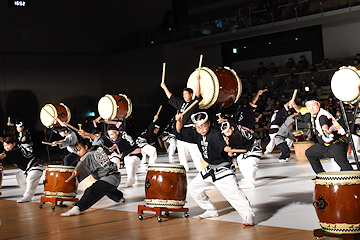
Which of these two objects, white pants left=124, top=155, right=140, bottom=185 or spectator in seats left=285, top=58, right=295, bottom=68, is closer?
white pants left=124, top=155, right=140, bottom=185

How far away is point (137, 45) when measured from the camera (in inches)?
717

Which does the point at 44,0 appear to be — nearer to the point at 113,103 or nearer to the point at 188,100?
the point at 113,103

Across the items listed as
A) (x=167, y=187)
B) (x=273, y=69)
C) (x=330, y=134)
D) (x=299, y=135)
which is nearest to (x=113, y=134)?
(x=167, y=187)

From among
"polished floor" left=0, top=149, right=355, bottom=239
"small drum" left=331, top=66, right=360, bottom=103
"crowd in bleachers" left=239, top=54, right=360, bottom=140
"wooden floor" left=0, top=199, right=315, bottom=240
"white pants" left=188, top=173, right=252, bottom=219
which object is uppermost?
"crowd in bleachers" left=239, top=54, right=360, bottom=140

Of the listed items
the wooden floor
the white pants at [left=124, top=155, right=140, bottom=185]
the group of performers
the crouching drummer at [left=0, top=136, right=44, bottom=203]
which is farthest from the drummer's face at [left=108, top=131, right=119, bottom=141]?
the wooden floor

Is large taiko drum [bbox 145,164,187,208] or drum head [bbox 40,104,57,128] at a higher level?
drum head [bbox 40,104,57,128]

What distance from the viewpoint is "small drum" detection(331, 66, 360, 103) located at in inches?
201

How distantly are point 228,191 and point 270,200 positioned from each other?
1272mm

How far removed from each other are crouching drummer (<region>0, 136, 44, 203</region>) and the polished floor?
6.7 inches

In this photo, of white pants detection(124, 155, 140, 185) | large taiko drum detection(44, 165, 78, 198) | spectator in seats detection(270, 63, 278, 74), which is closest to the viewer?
large taiko drum detection(44, 165, 78, 198)

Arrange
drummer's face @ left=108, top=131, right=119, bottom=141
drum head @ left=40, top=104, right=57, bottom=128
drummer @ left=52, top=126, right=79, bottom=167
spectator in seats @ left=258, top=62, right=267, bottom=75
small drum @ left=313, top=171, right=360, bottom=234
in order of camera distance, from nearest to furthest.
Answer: small drum @ left=313, top=171, right=360, bottom=234 → drummer's face @ left=108, top=131, right=119, bottom=141 → drummer @ left=52, top=126, right=79, bottom=167 → drum head @ left=40, top=104, right=57, bottom=128 → spectator in seats @ left=258, top=62, right=267, bottom=75

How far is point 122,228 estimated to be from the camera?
4.13 meters

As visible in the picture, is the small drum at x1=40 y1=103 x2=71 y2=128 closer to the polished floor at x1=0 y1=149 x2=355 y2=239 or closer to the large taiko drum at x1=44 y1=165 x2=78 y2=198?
the polished floor at x1=0 y1=149 x2=355 y2=239

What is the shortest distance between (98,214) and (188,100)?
1727 millimetres
